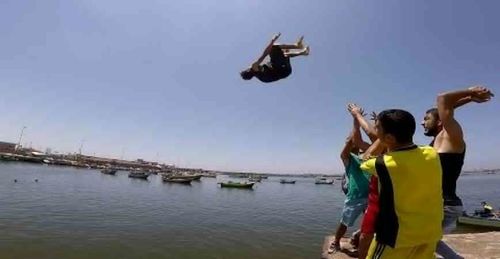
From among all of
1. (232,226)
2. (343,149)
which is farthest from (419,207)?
(232,226)

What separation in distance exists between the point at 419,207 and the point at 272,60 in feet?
13.5

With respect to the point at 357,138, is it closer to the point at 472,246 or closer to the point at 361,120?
the point at 361,120

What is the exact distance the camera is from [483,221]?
24906mm

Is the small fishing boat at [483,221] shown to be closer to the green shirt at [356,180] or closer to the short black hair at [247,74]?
the green shirt at [356,180]

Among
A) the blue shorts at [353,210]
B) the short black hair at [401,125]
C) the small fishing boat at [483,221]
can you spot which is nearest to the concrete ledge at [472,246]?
the blue shorts at [353,210]

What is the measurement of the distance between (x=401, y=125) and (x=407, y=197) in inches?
21.5

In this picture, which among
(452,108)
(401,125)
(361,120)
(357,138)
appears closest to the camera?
(401,125)

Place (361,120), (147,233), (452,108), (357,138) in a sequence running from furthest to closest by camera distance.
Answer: (147,233) → (357,138) → (361,120) → (452,108)

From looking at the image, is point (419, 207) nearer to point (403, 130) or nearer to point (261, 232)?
point (403, 130)

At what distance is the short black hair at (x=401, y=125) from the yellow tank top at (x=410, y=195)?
0.34 feet

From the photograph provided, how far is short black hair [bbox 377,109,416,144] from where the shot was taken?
260 cm

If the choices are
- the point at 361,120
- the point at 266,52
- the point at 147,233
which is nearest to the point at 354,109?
the point at 361,120

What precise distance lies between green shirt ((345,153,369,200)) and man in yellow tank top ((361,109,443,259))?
3.54 metres

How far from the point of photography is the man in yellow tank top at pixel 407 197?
245 cm
